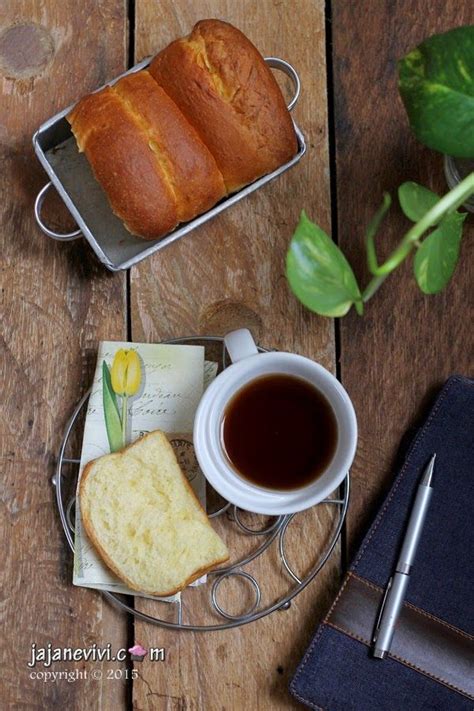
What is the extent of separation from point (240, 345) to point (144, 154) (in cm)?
19

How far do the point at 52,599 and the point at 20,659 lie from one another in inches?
2.5

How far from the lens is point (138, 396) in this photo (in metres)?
0.83

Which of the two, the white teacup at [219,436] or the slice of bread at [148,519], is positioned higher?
the white teacup at [219,436]

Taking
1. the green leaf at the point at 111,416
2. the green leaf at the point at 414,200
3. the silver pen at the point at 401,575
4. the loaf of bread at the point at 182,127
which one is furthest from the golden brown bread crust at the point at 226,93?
the silver pen at the point at 401,575

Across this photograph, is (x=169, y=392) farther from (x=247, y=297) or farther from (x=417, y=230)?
(x=417, y=230)

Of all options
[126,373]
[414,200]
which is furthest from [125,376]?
[414,200]

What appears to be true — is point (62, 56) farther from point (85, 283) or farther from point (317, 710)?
point (317, 710)

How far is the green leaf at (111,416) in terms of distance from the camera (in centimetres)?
82

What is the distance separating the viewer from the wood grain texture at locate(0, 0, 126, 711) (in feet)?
2.70

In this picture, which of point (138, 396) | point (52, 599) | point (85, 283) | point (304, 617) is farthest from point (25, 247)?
point (304, 617)

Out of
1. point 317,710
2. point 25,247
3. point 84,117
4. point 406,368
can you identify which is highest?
point 84,117

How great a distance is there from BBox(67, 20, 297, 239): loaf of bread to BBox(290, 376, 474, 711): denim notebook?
31 centimetres

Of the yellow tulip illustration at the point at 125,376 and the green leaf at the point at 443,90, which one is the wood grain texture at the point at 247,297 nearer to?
the yellow tulip illustration at the point at 125,376

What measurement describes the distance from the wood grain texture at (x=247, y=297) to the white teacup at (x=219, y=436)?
Answer: 7 centimetres
